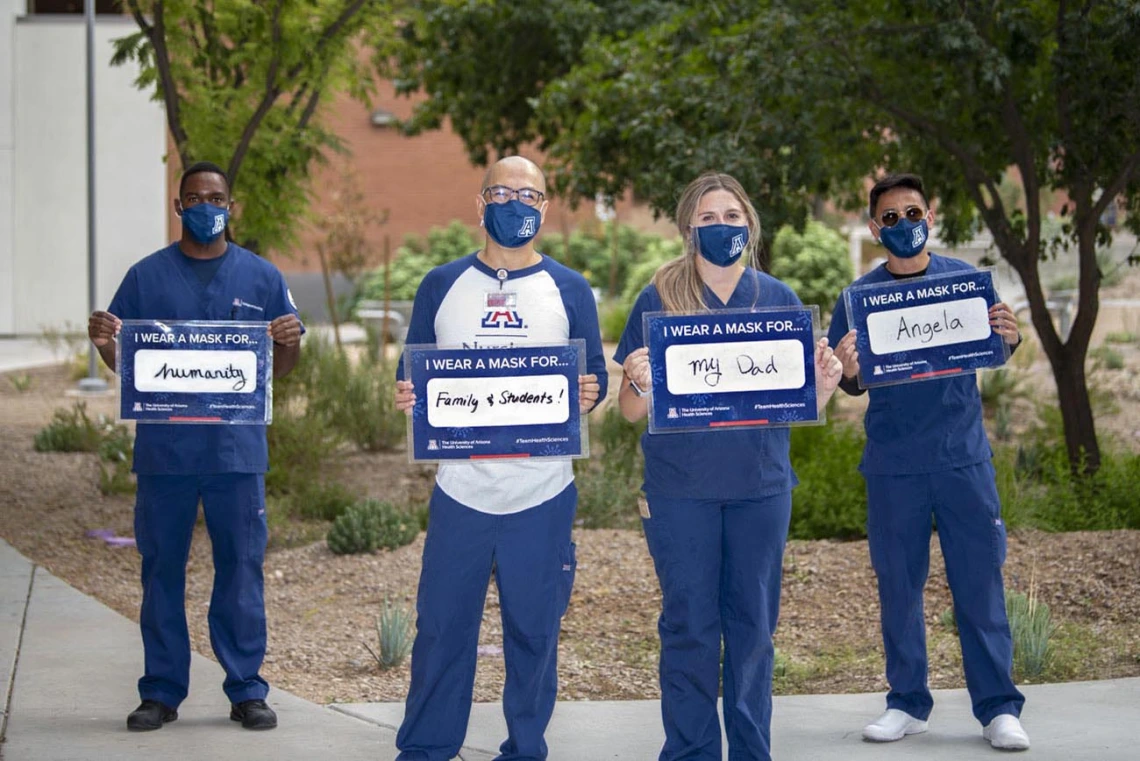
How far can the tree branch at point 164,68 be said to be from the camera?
9.23 metres

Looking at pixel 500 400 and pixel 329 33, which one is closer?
pixel 500 400

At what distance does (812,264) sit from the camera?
78.7ft

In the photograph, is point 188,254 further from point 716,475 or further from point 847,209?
point 847,209

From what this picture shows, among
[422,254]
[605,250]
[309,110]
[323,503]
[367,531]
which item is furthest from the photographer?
[422,254]

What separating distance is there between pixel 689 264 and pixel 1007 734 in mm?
1951

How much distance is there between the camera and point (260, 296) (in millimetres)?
5785

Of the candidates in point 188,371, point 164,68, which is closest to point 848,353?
point 188,371

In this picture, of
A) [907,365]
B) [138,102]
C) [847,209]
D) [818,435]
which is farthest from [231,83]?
[138,102]

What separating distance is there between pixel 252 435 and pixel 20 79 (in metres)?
21.7

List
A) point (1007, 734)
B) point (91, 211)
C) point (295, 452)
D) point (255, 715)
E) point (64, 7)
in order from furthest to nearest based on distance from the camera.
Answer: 1. point (64, 7)
2. point (91, 211)
3. point (295, 452)
4. point (255, 715)
5. point (1007, 734)

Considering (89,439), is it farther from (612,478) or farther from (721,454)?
(721,454)

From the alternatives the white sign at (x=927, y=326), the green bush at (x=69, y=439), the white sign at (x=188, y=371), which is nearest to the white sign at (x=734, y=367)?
the white sign at (x=927, y=326)

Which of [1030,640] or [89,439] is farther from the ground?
[89,439]

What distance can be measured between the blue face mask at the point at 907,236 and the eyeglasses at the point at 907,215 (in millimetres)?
15
